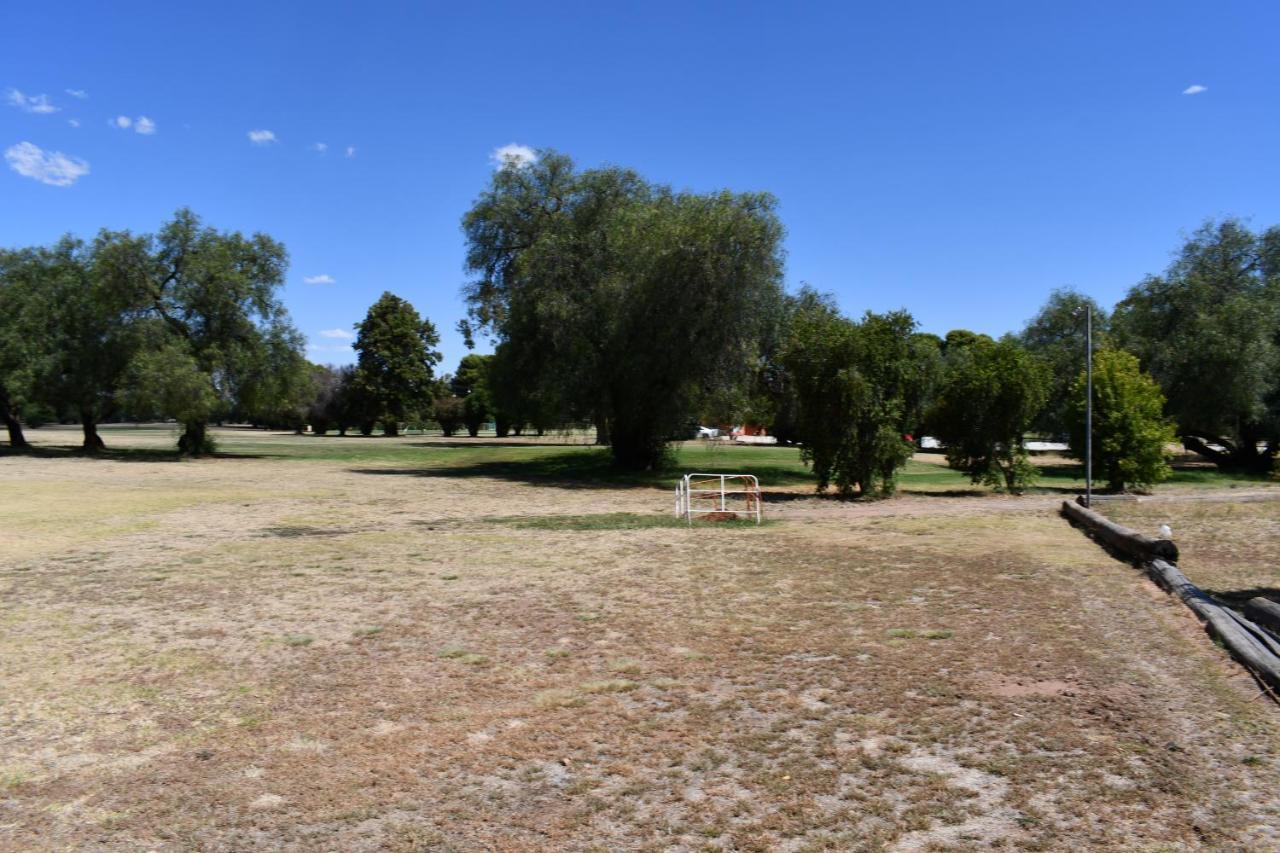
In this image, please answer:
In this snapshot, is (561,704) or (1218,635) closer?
(561,704)

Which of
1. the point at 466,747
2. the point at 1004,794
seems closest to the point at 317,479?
the point at 466,747

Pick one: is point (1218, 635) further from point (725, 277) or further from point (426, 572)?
point (725, 277)

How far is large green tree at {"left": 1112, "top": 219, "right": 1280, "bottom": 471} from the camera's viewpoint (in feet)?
99.2

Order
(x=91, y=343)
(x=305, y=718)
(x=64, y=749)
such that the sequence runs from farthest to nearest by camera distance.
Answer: (x=91, y=343)
(x=305, y=718)
(x=64, y=749)

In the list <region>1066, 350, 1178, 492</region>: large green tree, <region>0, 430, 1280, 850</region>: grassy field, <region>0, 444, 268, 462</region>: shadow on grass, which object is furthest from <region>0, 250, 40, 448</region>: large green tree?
<region>1066, 350, 1178, 492</region>: large green tree

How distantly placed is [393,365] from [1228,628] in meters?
67.6

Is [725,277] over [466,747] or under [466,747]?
over

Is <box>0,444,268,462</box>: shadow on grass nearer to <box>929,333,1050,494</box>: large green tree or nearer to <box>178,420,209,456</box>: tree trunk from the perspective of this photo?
<box>178,420,209,456</box>: tree trunk

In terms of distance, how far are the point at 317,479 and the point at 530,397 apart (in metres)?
7.54

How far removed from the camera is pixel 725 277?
2462 centimetres

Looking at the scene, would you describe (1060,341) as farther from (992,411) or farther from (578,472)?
(578,472)

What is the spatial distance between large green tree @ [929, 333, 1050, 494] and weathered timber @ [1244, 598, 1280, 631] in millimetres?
14697

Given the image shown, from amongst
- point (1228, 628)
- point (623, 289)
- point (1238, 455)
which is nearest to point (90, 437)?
point (623, 289)

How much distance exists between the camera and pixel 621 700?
578cm
